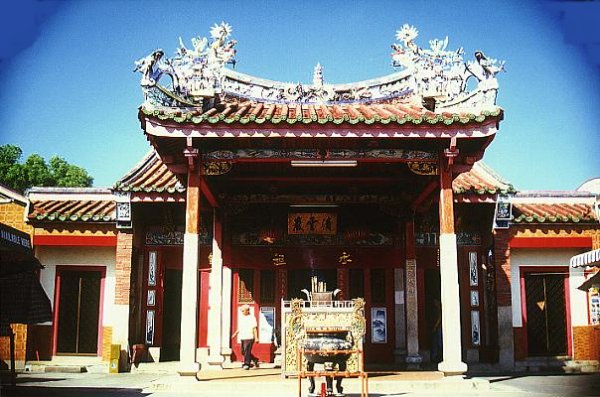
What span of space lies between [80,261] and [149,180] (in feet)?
8.71

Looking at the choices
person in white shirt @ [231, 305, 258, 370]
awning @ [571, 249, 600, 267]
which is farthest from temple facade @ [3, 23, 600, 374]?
awning @ [571, 249, 600, 267]

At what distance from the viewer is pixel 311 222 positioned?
14.6 meters

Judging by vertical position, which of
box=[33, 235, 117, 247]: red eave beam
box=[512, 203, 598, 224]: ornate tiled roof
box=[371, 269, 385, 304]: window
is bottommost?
box=[371, 269, 385, 304]: window

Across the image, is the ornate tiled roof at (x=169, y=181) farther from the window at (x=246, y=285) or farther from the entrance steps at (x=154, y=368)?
the entrance steps at (x=154, y=368)

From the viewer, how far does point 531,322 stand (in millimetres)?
15164

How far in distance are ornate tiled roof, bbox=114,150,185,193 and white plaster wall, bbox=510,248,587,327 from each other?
26.8 feet

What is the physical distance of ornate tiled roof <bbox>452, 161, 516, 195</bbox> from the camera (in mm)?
13891

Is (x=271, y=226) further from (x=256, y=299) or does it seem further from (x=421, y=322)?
(x=421, y=322)

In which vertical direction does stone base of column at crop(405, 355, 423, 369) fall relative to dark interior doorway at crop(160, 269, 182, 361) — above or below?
below

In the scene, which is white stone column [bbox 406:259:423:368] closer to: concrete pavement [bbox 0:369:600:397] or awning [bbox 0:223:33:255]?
concrete pavement [bbox 0:369:600:397]

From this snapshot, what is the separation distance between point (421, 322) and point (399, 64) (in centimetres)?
616

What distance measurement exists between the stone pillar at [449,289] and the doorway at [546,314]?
5.72 meters

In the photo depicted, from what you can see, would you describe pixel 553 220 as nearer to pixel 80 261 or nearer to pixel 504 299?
pixel 504 299

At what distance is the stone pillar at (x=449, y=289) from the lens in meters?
9.98
